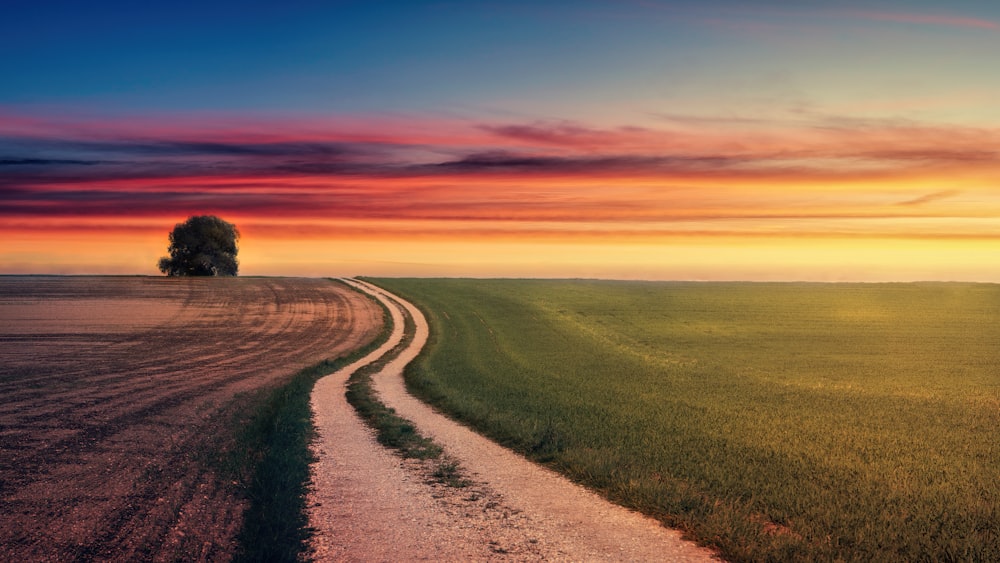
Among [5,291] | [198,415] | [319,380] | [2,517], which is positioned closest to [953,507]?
[2,517]

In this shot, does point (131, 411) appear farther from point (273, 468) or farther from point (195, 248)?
point (195, 248)

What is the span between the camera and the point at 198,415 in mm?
18250

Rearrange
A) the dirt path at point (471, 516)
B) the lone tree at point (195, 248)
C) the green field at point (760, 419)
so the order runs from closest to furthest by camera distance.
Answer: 1. the dirt path at point (471, 516)
2. the green field at point (760, 419)
3. the lone tree at point (195, 248)

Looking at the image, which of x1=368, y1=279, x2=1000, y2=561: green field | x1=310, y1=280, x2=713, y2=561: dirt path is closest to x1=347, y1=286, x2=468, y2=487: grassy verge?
x1=310, y1=280, x2=713, y2=561: dirt path

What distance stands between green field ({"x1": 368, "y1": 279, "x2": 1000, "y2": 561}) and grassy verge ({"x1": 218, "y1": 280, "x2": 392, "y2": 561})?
13.5ft

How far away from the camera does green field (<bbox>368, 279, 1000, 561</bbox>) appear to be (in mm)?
9922

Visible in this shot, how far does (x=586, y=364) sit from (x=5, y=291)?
5601 cm

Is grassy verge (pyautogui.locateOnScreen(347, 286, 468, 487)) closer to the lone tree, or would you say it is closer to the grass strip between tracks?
the grass strip between tracks

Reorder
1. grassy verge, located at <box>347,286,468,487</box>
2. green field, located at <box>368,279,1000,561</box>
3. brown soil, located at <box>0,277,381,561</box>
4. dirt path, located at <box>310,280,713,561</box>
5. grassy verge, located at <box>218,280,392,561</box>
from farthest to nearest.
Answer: grassy verge, located at <box>347,286,468,487</box> < green field, located at <box>368,279,1000,561</box> < brown soil, located at <box>0,277,381,561</box> < grassy verge, located at <box>218,280,392,561</box> < dirt path, located at <box>310,280,713,561</box>

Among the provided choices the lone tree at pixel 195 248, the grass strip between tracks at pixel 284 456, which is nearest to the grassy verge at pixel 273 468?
the grass strip between tracks at pixel 284 456

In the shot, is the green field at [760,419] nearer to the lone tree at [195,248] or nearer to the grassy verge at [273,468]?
the grassy verge at [273,468]

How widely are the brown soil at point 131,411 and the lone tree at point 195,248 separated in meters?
31.4

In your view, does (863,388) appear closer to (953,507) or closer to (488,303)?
(953,507)

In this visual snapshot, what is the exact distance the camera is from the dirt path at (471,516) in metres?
8.62
